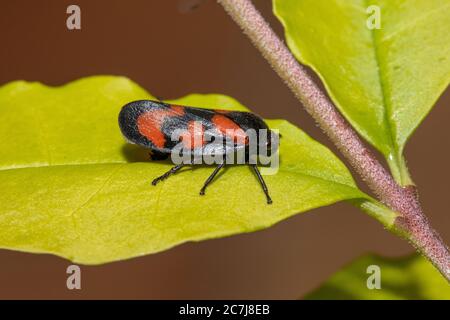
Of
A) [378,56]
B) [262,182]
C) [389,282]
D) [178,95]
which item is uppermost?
[178,95]

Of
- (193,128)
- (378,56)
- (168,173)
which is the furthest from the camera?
(193,128)

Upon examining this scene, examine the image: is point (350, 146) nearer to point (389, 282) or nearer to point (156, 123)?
point (156, 123)

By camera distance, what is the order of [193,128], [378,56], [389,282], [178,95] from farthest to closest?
[178,95]
[389,282]
[193,128]
[378,56]

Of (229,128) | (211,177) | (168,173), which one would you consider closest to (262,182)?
(211,177)

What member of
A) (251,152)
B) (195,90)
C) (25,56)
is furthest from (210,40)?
(251,152)

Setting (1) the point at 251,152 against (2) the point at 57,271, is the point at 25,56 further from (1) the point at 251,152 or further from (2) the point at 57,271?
(1) the point at 251,152

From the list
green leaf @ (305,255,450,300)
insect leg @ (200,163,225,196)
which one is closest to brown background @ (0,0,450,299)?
green leaf @ (305,255,450,300)

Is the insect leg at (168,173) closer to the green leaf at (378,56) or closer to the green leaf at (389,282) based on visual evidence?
the green leaf at (378,56)
